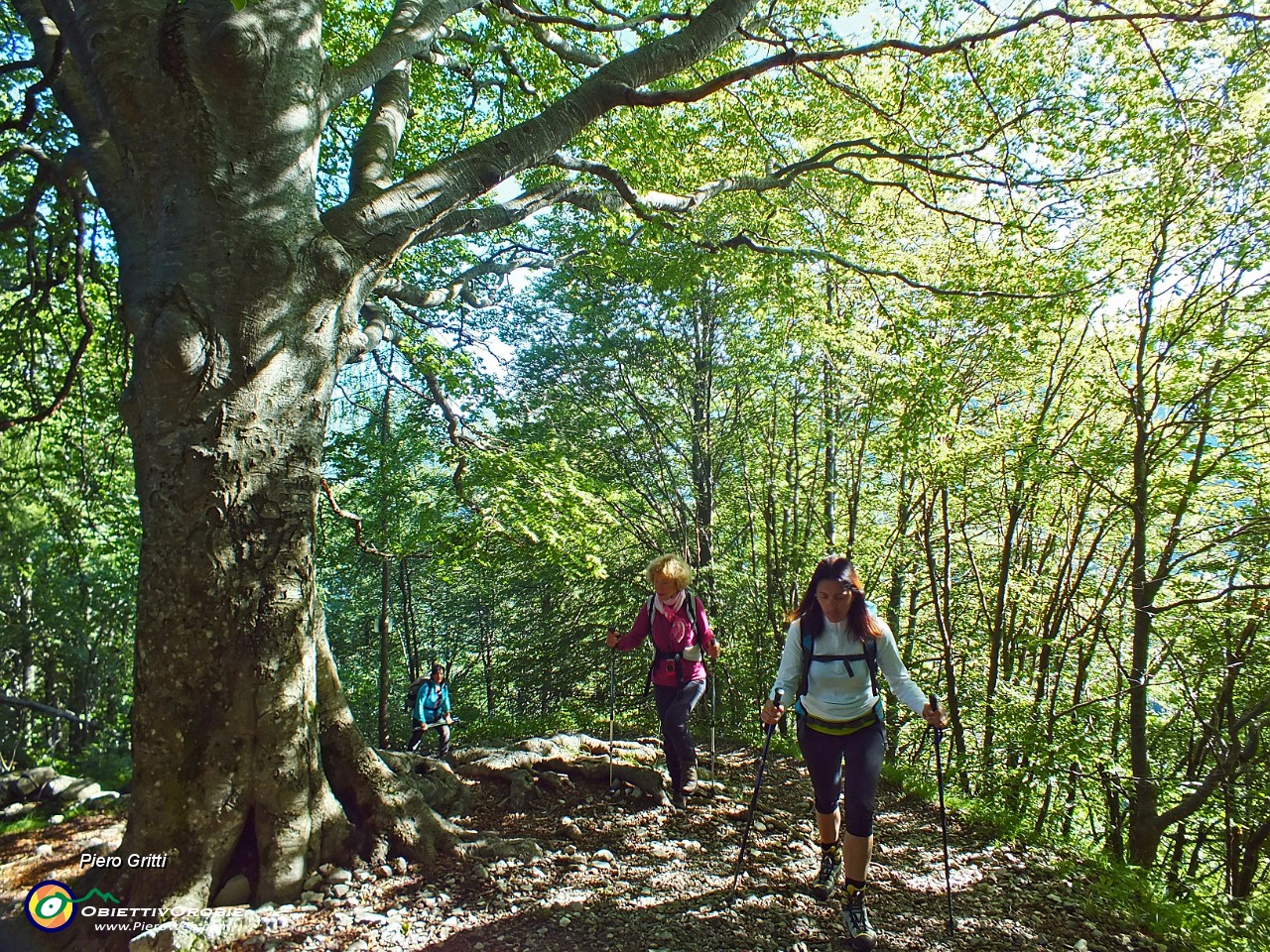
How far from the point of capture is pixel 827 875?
11.5 feet

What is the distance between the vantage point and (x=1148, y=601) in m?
6.03

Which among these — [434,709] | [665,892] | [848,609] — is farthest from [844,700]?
[434,709]

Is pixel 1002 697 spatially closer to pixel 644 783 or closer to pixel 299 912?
pixel 644 783

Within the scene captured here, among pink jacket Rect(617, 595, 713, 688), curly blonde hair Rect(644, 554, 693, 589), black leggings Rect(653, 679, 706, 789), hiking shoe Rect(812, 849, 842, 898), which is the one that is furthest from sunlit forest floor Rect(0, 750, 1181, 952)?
curly blonde hair Rect(644, 554, 693, 589)

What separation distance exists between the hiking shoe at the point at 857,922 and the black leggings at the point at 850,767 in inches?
10.1

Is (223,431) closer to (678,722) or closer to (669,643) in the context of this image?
(669,643)

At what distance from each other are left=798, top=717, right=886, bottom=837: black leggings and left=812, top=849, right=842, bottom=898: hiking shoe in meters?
0.34

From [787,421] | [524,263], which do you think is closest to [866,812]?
[787,421]

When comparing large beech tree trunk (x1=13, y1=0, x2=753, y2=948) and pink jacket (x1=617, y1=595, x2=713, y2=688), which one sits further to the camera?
pink jacket (x1=617, y1=595, x2=713, y2=688)

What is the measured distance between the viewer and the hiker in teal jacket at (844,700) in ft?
10.1

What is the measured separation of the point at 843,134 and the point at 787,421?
15.1 feet

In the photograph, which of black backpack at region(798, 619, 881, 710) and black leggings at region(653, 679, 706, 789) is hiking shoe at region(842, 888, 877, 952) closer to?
black backpack at region(798, 619, 881, 710)

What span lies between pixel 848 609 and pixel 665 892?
1.68 meters

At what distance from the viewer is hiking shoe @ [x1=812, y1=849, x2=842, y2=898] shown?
3416 mm
